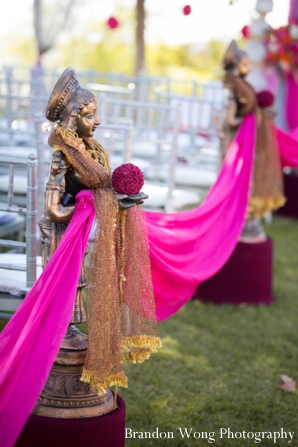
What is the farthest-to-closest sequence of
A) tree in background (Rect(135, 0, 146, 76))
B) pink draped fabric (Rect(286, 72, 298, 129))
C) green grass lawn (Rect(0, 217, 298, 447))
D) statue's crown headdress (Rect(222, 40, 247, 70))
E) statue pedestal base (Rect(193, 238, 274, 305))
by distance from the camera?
tree in background (Rect(135, 0, 146, 76))
pink draped fabric (Rect(286, 72, 298, 129))
statue pedestal base (Rect(193, 238, 274, 305))
statue's crown headdress (Rect(222, 40, 247, 70))
green grass lawn (Rect(0, 217, 298, 447))

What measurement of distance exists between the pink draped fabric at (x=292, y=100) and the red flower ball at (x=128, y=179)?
610cm

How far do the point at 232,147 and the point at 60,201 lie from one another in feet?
6.21

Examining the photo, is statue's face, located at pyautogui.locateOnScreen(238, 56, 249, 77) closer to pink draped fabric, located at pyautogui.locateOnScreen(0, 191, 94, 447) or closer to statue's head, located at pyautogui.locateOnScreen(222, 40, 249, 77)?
statue's head, located at pyautogui.locateOnScreen(222, 40, 249, 77)

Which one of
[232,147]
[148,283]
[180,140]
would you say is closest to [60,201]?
[148,283]

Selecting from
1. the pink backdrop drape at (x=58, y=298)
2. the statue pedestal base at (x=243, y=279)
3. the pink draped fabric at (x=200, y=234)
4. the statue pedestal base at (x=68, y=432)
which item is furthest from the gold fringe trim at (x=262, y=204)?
the statue pedestal base at (x=68, y=432)

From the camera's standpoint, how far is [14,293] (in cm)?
276

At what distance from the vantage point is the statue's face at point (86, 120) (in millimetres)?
2215

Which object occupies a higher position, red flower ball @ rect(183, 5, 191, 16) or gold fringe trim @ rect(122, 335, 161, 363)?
red flower ball @ rect(183, 5, 191, 16)

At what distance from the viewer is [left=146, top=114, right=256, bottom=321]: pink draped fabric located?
2.63m

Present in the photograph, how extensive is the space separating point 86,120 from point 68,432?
0.97 metres

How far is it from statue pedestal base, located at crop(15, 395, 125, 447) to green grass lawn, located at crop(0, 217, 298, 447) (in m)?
0.59

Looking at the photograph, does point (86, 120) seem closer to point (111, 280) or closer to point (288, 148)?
point (111, 280)

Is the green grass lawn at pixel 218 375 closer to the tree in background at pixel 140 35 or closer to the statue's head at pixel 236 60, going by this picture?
the statue's head at pixel 236 60

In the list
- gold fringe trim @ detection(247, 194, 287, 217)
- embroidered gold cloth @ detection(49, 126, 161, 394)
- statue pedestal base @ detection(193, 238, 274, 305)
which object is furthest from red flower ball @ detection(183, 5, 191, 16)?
embroidered gold cloth @ detection(49, 126, 161, 394)
